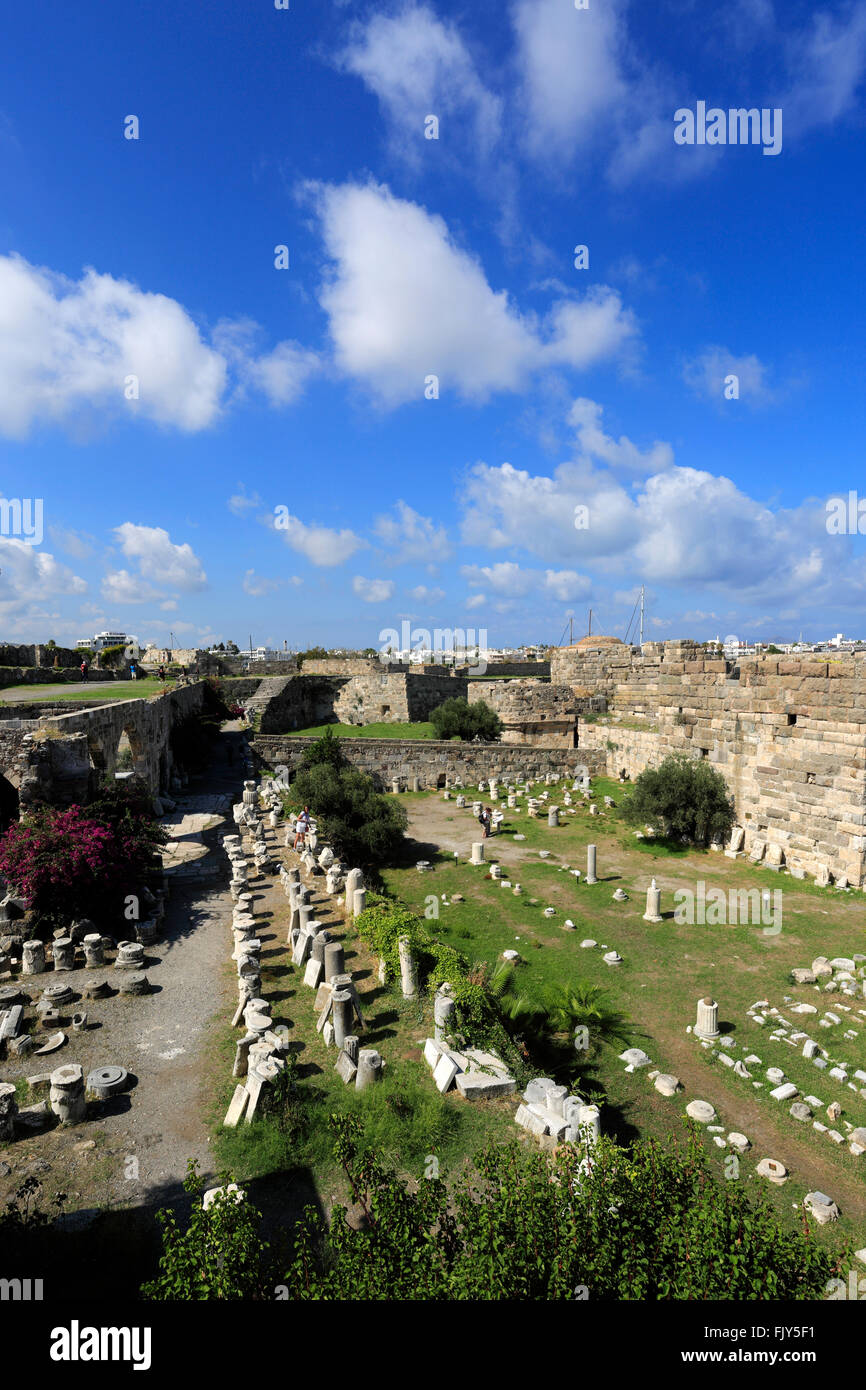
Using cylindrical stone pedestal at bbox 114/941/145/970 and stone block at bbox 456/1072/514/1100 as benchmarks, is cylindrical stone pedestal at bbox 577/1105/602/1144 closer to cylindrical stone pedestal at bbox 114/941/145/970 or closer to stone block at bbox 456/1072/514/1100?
stone block at bbox 456/1072/514/1100

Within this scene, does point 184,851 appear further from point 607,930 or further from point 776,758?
point 776,758

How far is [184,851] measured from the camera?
1331cm

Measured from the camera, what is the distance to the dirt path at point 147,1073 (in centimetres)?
488

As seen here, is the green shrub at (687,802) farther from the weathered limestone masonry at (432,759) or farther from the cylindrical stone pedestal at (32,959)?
the cylindrical stone pedestal at (32,959)

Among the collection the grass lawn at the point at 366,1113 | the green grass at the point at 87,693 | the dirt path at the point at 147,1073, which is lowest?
the dirt path at the point at 147,1073

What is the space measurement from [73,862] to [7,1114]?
4558 mm

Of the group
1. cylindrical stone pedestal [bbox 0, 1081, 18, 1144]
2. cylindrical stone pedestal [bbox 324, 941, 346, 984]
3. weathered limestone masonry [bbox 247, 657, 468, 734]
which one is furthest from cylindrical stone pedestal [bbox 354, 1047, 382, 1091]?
weathered limestone masonry [bbox 247, 657, 468, 734]

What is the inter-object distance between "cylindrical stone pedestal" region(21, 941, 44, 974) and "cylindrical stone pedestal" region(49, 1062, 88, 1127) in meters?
3.52

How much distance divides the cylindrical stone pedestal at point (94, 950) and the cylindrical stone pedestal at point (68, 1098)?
3282 millimetres

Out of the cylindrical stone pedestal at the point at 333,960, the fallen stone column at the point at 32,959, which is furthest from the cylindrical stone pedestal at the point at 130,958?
the cylindrical stone pedestal at the point at 333,960

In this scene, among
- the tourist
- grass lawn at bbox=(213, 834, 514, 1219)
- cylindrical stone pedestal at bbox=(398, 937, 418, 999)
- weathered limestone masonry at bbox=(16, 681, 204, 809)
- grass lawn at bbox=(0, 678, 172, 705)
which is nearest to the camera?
grass lawn at bbox=(213, 834, 514, 1219)

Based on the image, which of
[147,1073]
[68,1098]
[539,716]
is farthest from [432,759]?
[68,1098]

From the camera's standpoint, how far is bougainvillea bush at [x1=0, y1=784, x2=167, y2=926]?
9.35 metres

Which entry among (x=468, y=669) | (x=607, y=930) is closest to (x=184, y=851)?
(x=607, y=930)
